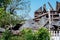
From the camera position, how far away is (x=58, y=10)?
49219 millimetres

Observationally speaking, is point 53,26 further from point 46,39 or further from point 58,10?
point 46,39

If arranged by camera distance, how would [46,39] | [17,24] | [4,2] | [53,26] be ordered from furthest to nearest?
[17,24], [53,26], [4,2], [46,39]

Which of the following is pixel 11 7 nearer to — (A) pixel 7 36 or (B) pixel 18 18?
(B) pixel 18 18

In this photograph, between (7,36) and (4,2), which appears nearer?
(7,36)

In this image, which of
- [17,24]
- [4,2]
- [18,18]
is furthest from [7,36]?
[17,24]

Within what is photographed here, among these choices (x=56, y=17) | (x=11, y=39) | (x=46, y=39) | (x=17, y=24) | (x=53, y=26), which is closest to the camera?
(x=46, y=39)

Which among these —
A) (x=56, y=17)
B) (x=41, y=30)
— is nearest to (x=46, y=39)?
(x=41, y=30)

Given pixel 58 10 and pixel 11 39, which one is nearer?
pixel 11 39

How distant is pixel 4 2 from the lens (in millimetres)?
30188

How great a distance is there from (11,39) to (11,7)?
23.5 m

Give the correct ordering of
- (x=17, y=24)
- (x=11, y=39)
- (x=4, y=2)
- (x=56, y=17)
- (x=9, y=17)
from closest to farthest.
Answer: (x=11, y=39)
(x=4, y=2)
(x=9, y=17)
(x=56, y=17)
(x=17, y=24)

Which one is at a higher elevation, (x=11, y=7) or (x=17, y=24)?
(x=11, y=7)

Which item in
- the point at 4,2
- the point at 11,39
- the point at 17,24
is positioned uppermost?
the point at 4,2

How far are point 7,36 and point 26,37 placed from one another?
280 cm
